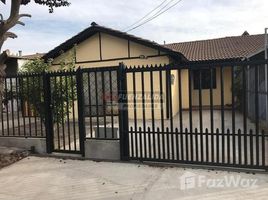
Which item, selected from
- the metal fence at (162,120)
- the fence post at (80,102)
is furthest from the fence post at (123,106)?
the fence post at (80,102)

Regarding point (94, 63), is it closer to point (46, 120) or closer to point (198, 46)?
point (46, 120)

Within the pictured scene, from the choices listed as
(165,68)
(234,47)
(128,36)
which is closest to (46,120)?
(165,68)

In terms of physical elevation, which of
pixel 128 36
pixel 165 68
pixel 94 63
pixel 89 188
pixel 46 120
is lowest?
pixel 89 188

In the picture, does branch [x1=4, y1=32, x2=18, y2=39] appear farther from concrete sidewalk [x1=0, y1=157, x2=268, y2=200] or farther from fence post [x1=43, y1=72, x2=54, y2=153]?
concrete sidewalk [x1=0, y1=157, x2=268, y2=200]

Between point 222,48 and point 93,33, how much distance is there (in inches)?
379

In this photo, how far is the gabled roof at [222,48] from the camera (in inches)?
709

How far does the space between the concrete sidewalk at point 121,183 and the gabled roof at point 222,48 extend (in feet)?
41.1

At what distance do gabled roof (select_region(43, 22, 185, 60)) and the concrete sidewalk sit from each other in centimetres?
820

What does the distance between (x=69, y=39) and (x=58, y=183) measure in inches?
422

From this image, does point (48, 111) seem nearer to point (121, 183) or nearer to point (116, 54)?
point (121, 183)

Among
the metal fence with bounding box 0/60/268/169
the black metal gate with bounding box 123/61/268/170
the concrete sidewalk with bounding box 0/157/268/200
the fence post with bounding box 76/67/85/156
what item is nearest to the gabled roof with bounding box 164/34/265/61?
the metal fence with bounding box 0/60/268/169

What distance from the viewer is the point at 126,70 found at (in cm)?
650

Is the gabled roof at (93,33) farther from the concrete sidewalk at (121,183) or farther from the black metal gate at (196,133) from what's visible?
the concrete sidewalk at (121,183)

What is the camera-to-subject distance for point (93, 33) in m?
15.2
